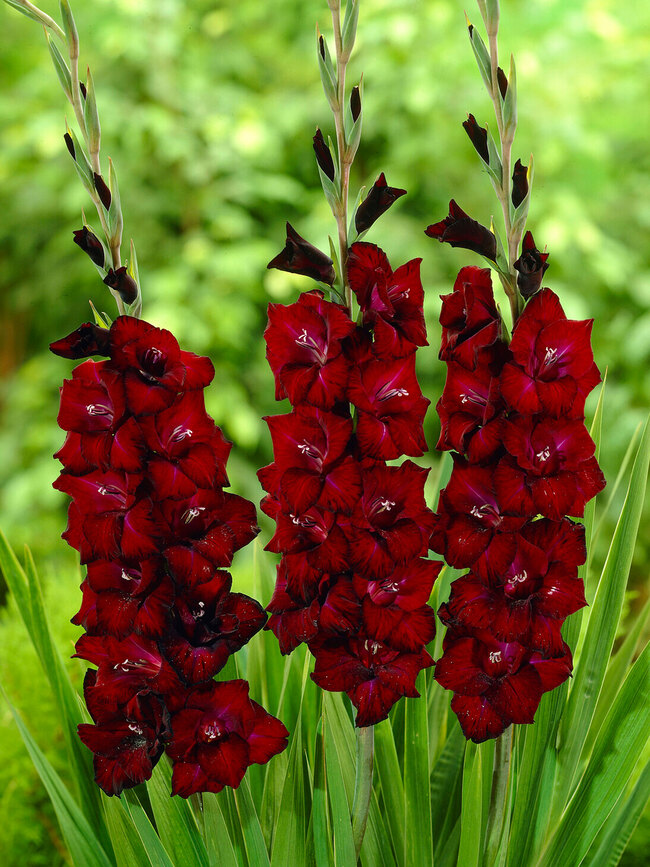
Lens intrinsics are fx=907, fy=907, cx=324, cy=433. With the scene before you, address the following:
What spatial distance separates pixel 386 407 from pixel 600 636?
360 mm

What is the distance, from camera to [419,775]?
753 millimetres

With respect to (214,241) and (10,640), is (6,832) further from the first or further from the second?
(214,241)

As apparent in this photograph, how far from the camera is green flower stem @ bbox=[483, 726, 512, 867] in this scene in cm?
72

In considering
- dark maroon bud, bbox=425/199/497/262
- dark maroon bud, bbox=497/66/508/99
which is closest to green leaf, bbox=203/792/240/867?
dark maroon bud, bbox=425/199/497/262

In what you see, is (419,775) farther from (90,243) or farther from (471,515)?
Result: (90,243)

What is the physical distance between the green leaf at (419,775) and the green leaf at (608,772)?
12 centimetres

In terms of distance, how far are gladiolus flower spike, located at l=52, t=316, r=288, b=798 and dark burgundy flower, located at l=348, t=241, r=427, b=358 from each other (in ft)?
0.40

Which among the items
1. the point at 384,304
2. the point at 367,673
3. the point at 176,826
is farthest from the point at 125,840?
the point at 384,304

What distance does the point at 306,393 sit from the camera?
2.00 feet

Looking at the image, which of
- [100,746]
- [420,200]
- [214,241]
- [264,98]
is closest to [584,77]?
[420,200]

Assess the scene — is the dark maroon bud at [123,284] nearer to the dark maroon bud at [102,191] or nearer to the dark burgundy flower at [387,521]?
the dark maroon bud at [102,191]

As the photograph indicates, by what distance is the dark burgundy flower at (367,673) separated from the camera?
2.15ft

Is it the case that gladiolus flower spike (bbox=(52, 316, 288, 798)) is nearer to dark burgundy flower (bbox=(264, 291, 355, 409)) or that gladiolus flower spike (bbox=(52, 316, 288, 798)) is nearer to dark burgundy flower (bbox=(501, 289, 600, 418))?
dark burgundy flower (bbox=(264, 291, 355, 409))

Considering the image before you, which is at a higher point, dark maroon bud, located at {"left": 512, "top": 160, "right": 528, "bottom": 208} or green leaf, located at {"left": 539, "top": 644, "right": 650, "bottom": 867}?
dark maroon bud, located at {"left": 512, "top": 160, "right": 528, "bottom": 208}
